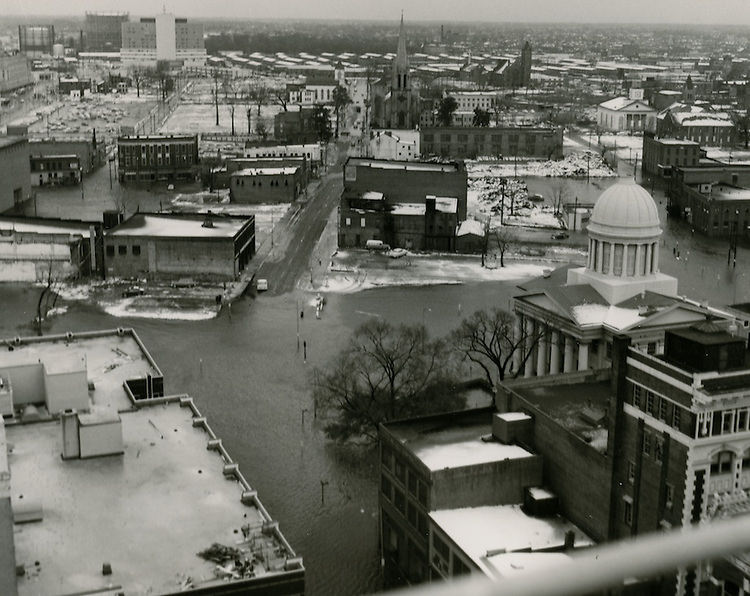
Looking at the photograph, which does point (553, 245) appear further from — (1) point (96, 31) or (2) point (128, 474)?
(1) point (96, 31)

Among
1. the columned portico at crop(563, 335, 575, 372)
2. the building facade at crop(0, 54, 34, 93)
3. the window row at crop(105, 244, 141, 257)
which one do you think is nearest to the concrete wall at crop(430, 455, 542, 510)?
the columned portico at crop(563, 335, 575, 372)

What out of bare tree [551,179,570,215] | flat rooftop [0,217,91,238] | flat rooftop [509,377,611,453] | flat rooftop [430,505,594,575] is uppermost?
flat rooftop [509,377,611,453]

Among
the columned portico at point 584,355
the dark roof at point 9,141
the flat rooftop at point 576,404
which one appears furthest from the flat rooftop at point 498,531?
the dark roof at point 9,141

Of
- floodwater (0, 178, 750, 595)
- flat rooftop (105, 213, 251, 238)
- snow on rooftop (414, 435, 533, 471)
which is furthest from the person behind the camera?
flat rooftop (105, 213, 251, 238)

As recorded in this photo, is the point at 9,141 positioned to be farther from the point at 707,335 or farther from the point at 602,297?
the point at 707,335

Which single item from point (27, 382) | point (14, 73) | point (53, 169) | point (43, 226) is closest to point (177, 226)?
point (43, 226)

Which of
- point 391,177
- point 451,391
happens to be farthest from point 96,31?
point 451,391

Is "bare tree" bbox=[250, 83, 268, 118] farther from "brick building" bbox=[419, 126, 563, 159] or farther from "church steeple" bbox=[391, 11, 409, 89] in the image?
"brick building" bbox=[419, 126, 563, 159]

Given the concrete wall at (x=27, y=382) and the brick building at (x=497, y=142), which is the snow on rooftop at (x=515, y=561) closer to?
the concrete wall at (x=27, y=382)
